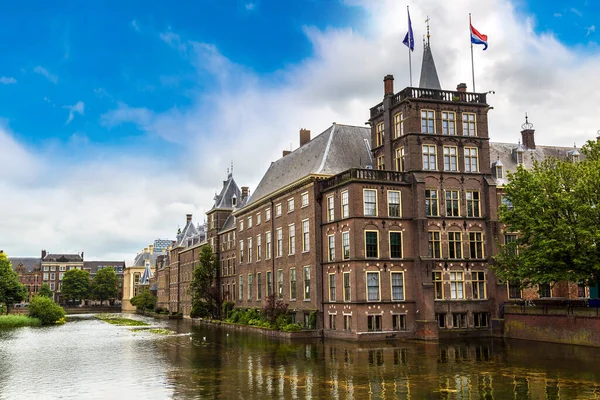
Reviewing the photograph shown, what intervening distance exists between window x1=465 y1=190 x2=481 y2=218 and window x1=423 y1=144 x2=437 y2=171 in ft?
12.0

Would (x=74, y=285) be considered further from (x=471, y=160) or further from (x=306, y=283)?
(x=471, y=160)

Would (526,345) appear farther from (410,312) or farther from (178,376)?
(178,376)

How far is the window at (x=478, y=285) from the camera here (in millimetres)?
45312

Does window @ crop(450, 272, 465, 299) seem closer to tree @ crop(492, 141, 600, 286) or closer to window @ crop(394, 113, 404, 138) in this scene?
tree @ crop(492, 141, 600, 286)

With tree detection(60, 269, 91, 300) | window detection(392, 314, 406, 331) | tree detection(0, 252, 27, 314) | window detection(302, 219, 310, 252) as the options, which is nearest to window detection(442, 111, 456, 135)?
window detection(302, 219, 310, 252)

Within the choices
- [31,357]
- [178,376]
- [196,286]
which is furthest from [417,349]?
[196,286]

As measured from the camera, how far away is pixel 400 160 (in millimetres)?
46469

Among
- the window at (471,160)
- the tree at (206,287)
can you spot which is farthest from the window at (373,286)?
the tree at (206,287)

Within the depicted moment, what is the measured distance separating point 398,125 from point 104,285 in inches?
5108

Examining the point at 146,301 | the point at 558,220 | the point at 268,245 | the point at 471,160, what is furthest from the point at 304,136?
the point at 146,301

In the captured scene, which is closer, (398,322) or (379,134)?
(398,322)

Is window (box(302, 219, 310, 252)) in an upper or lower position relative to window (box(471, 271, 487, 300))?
upper

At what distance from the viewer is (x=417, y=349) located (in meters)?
35.8

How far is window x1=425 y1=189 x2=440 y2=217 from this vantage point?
45.0 meters
